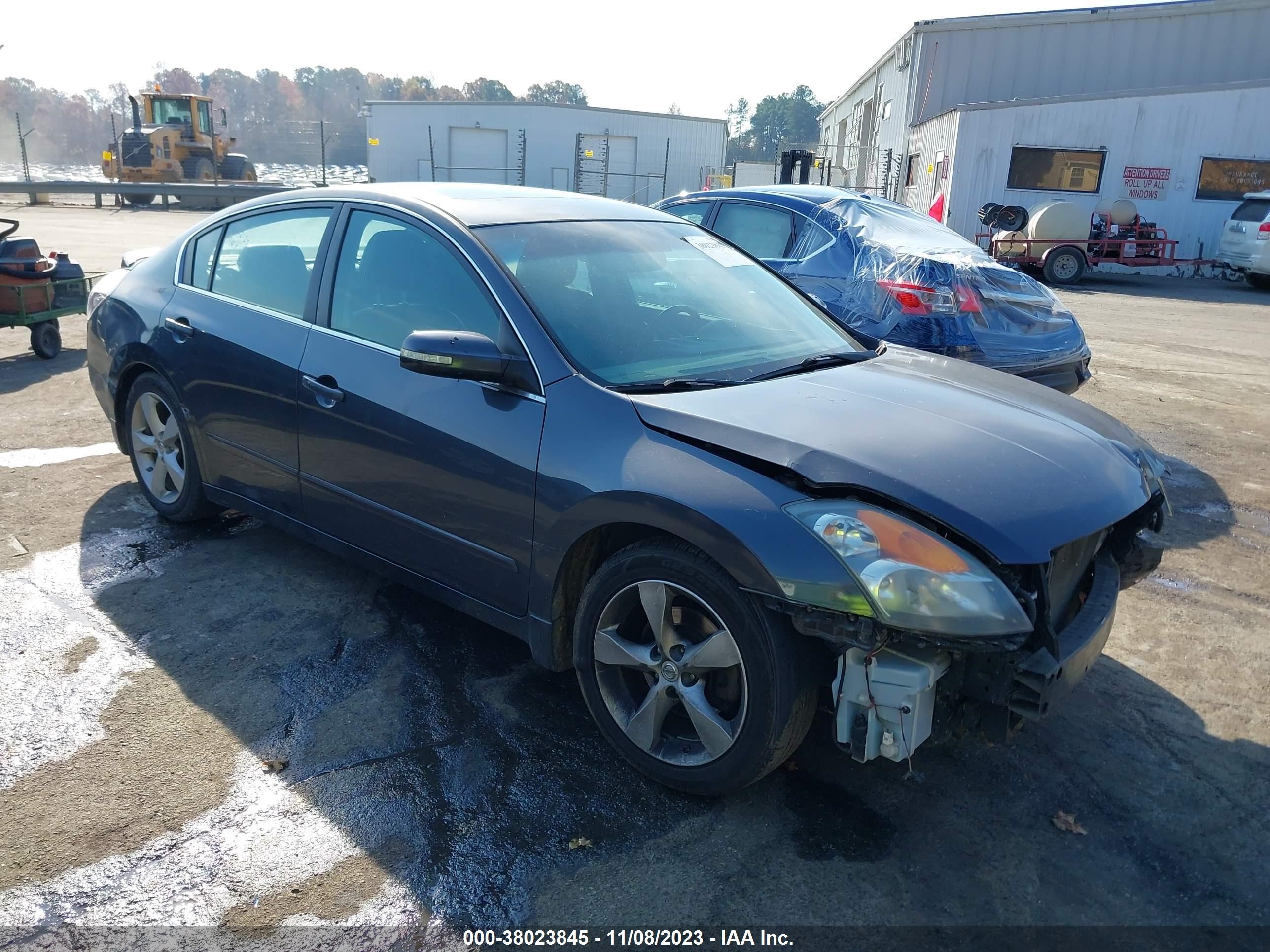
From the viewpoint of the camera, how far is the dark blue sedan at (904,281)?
6188mm

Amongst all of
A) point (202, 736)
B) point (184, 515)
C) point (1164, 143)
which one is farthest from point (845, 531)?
point (1164, 143)

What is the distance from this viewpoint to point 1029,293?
21.5 ft

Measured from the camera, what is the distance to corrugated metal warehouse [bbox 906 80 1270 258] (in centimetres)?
2170

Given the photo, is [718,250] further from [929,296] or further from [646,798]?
[929,296]

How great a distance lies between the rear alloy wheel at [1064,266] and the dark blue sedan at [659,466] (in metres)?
16.9

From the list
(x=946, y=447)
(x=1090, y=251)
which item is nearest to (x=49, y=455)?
(x=946, y=447)

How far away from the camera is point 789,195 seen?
7113mm

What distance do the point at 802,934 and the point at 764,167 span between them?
38318 millimetres

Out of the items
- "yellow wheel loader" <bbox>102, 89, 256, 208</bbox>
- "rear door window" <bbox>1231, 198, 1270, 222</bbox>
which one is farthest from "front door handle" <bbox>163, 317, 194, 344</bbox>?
"yellow wheel loader" <bbox>102, 89, 256, 208</bbox>

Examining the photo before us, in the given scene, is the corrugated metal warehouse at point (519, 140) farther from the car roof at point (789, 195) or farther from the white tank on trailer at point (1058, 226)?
the car roof at point (789, 195)

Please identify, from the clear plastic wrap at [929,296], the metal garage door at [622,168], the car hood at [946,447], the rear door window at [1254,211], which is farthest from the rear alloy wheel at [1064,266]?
the metal garage door at [622,168]

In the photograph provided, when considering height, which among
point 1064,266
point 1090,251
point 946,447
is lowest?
point 1064,266

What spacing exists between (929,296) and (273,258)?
4045mm

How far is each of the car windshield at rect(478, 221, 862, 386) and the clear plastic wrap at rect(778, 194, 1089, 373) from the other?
2276 mm
